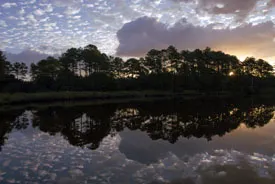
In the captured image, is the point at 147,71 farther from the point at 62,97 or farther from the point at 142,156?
the point at 142,156

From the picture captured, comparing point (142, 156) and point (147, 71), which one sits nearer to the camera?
point (142, 156)

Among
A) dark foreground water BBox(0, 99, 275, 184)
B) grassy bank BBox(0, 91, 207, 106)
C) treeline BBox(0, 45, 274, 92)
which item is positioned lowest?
dark foreground water BBox(0, 99, 275, 184)

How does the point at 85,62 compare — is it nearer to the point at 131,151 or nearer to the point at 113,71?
the point at 113,71

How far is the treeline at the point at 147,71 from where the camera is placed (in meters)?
59.6

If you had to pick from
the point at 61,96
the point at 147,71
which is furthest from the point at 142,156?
the point at 147,71

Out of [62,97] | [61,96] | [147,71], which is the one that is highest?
[147,71]

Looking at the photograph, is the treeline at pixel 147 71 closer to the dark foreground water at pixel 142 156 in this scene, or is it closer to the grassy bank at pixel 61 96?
the grassy bank at pixel 61 96

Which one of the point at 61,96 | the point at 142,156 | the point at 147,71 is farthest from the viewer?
the point at 147,71

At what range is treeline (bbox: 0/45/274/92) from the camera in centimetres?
5962

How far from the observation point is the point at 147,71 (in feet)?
254

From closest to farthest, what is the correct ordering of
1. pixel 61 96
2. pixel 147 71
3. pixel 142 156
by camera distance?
pixel 142 156 → pixel 61 96 → pixel 147 71

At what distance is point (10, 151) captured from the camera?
995 centimetres

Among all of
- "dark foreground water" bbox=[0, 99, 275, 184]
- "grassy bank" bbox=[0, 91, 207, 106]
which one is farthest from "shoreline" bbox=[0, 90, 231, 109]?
"dark foreground water" bbox=[0, 99, 275, 184]

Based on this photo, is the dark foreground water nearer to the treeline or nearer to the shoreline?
the shoreline
